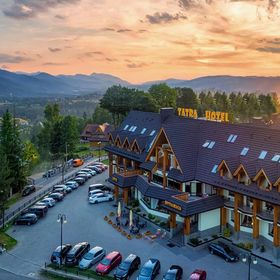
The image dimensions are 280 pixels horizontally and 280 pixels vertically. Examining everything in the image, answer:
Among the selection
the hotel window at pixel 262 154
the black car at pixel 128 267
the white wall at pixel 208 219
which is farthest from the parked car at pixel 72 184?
the hotel window at pixel 262 154

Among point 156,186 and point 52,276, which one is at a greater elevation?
point 156,186

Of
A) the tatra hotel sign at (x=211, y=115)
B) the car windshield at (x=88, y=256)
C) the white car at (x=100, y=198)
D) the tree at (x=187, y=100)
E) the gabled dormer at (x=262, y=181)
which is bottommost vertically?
the car windshield at (x=88, y=256)

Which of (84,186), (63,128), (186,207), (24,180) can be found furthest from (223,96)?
(186,207)

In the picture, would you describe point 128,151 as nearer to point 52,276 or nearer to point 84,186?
point 84,186

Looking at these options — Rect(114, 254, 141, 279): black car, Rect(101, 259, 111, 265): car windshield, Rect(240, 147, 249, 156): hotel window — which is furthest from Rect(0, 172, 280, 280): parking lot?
Rect(240, 147, 249, 156): hotel window

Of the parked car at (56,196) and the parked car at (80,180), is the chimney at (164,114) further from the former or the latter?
the parked car at (80,180)

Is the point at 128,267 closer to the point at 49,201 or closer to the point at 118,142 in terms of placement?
the point at 49,201
